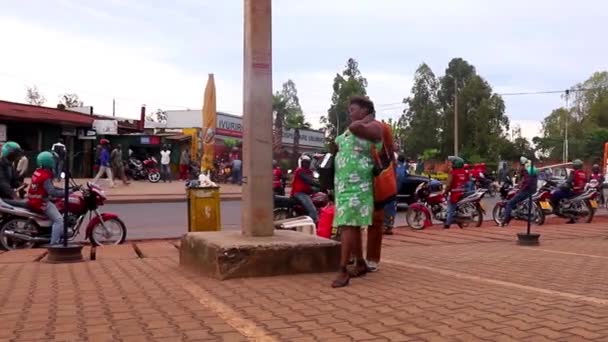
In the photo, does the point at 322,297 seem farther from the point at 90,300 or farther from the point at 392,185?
the point at 90,300

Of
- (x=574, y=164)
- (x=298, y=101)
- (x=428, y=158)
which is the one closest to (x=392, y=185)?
(x=574, y=164)

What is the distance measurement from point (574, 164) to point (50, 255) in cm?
1148

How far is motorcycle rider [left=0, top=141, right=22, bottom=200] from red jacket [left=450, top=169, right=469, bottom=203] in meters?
7.94

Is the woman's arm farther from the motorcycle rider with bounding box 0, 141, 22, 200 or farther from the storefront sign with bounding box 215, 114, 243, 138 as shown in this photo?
the storefront sign with bounding box 215, 114, 243, 138

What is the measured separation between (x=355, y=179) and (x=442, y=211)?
327 inches

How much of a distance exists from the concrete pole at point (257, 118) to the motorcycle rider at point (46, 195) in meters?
3.67

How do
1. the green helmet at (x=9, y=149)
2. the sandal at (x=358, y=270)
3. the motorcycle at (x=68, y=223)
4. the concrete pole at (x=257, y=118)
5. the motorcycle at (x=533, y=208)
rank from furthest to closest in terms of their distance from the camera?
the motorcycle at (x=533, y=208), the green helmet at (x=9, y=149), the motorcycle at (x=68, y=223), the concrete pole at (x=257, y=118), the sandal at (x=358, y=270)

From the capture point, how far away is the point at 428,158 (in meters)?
51.4

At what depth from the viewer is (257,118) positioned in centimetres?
610

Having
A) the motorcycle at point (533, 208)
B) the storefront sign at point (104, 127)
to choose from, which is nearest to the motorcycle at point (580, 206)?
the motorcycle at point (533, 208)

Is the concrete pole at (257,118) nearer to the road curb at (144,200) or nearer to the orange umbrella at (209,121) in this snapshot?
the orange umbrella at (209,121)

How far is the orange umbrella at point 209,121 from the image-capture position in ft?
36.9

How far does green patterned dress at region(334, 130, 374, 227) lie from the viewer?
527 centimetres

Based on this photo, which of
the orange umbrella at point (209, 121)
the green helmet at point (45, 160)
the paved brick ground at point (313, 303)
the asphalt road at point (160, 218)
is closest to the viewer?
the paved brick ground at point (313, 303)
